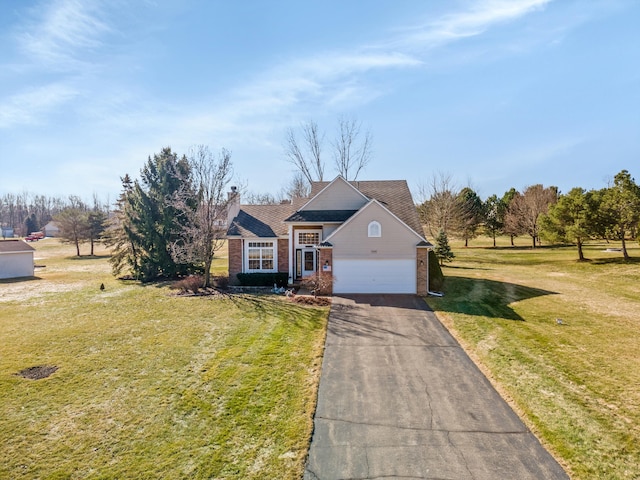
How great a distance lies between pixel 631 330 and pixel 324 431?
13228mm

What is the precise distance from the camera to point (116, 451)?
641 cm

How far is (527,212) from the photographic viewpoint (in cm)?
4569

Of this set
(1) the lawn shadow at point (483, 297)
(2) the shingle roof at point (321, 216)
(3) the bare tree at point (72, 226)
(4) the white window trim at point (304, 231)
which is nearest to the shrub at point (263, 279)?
(4) the white window trim at point (304, 231)

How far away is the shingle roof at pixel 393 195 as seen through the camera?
22.5 m

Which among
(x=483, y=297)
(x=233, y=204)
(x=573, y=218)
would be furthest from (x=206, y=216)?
(x=573, y=218)

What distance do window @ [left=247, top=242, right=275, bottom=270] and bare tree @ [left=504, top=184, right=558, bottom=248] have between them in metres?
36.8

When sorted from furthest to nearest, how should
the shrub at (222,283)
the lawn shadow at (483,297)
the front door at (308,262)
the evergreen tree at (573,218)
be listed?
the evergreen tree at (573,218), the front door at (308,262), the shrub at (222,283), the lawn shadow at (483,297)

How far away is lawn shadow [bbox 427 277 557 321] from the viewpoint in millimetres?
15781

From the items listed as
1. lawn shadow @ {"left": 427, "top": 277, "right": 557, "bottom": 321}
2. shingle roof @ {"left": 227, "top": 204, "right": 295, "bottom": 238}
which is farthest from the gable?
A: lawn shadow @ {"left": 427, "top": 277, "right": 557, "bottom": 321}

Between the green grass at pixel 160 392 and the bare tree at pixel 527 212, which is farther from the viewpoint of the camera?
the bare tree at pixel 527 212

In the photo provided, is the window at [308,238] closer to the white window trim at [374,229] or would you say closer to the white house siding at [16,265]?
the white window trim at [374,229]

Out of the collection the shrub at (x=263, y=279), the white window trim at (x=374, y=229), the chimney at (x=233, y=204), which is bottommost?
the shrub at (x=263, y=279)

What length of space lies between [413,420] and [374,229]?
508 inches

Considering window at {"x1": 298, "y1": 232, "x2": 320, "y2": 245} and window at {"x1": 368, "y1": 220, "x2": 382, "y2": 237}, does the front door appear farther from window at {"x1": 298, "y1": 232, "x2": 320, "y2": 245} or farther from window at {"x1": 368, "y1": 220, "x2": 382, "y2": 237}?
window at {"x1": 368, "y1": 220, "x2": 382, "y2": 237}
